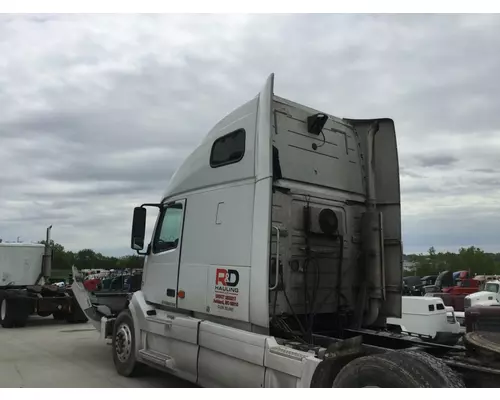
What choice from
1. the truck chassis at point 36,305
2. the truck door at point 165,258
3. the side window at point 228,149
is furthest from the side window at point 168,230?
the truck chassis at point 36,305

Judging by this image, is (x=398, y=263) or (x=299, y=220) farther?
(x=398, y=263)

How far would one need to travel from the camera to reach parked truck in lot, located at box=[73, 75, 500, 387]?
15.5ft

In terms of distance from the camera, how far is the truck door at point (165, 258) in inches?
246

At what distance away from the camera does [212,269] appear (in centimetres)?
549

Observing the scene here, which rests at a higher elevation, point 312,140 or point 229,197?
point 312,140

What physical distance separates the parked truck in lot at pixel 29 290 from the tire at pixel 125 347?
716 cm

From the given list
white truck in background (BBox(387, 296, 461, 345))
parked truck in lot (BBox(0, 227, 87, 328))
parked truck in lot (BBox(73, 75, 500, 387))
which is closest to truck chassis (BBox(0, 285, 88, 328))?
parked truck in lot (BBox(0, 227, 87, 328))

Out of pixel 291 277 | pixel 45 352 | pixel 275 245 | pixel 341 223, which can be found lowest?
pixel 45 352

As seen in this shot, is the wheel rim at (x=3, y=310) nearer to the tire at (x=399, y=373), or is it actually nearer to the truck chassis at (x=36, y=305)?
the truck chassis at (x=36, y=305)

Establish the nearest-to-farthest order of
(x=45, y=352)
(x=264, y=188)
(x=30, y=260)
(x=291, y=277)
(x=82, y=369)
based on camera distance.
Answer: (x=264, y=188) < (x=291, y=277) < (x=82, y=369) < (x=45, y=352) < (x=30, y=260)

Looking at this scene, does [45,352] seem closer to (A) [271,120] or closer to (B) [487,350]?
(A) [271,120]

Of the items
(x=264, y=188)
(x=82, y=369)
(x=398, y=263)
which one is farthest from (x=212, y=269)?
(x=82, y=369)

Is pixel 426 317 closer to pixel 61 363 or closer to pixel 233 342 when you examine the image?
pixel 233 342

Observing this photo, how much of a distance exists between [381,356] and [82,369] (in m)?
5.45
